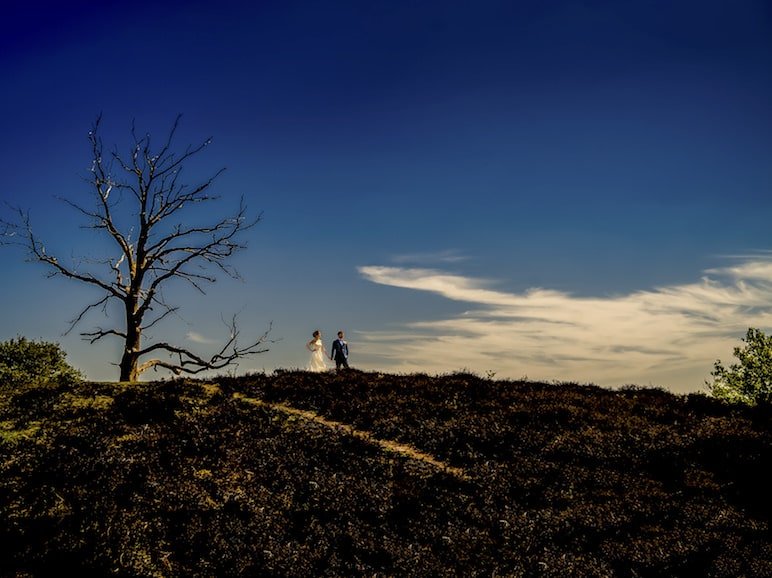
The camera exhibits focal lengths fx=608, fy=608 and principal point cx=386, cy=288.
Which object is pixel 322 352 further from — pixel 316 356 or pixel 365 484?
pixel 365 484

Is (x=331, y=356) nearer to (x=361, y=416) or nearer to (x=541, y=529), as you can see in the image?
(x=361, y=416)

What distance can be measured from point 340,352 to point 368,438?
12.7m

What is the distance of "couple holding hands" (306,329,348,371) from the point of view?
28.1 meters

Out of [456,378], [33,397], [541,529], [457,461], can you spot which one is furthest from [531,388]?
[33,397]

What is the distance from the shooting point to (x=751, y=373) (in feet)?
89.6

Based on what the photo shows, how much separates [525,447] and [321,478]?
590 centimetres

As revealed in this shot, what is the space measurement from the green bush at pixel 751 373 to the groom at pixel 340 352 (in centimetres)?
1653

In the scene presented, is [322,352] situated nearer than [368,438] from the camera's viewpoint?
No

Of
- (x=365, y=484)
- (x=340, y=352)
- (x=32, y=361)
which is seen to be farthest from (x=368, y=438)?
(x=32, y=361)

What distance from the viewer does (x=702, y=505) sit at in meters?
13.2

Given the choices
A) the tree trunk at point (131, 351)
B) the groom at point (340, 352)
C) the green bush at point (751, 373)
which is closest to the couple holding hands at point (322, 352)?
the groom at point (340, 352)

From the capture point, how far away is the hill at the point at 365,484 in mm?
9531

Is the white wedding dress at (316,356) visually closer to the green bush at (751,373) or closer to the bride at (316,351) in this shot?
the bride at (316,351)

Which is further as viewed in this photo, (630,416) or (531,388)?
(531,388)
